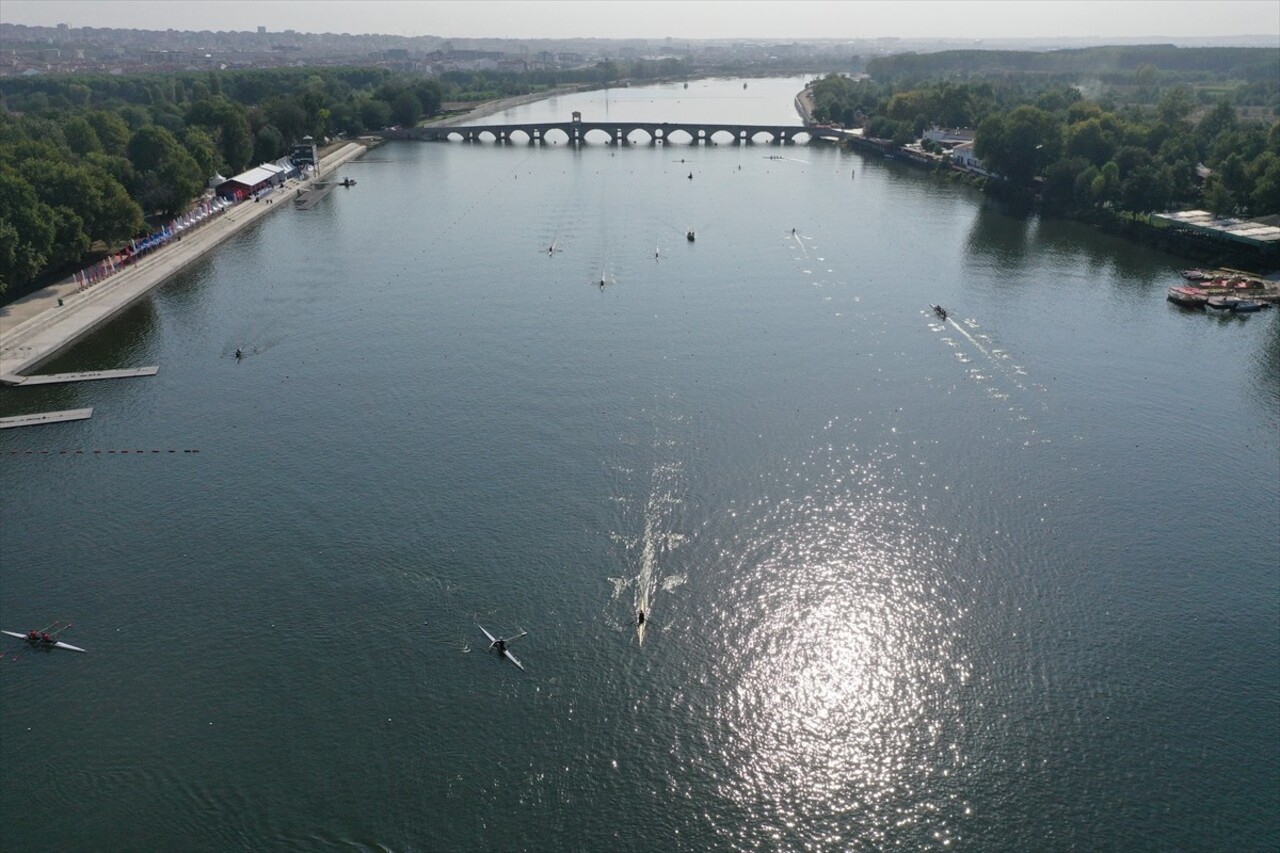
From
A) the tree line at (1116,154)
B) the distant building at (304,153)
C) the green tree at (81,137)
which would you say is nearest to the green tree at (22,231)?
the green tree at (81,137)

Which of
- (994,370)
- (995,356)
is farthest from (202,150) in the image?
(994,370)

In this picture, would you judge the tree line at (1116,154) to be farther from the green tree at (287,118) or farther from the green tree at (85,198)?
the green tree at (287,118)

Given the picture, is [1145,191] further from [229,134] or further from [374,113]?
[374,113]

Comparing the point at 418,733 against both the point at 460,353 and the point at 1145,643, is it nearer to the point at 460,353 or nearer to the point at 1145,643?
the point at 1145,643

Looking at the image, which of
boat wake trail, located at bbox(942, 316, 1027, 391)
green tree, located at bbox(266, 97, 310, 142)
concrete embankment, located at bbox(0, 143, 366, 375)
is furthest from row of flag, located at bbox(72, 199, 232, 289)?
boat wake trail, located at bbox(942, 316, 1027, 391)

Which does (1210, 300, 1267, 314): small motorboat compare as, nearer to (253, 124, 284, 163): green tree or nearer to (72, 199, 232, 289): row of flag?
(72, 199, 232, 289): row of flag

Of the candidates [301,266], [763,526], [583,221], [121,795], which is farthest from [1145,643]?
[583,221]
